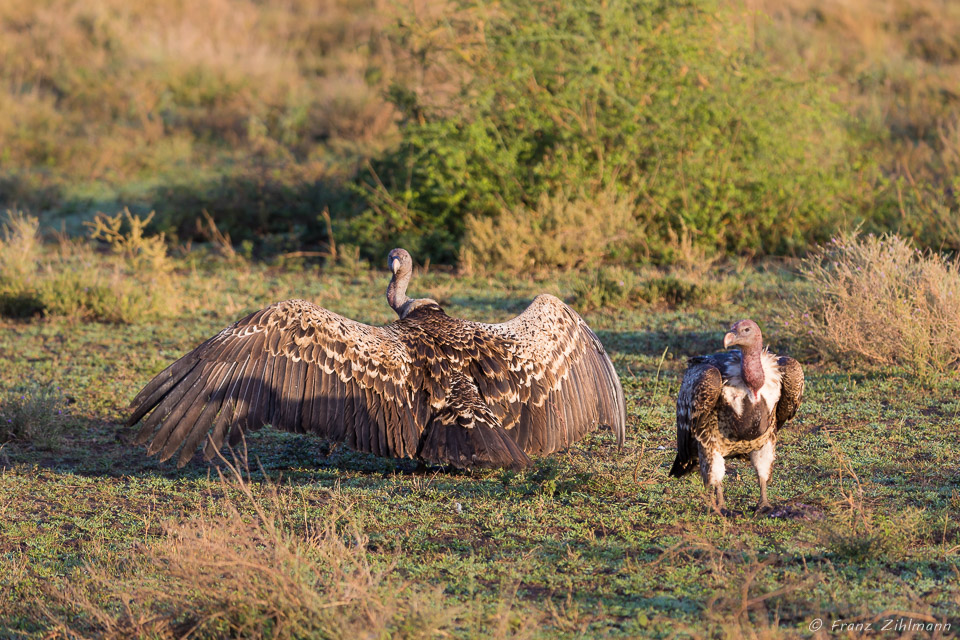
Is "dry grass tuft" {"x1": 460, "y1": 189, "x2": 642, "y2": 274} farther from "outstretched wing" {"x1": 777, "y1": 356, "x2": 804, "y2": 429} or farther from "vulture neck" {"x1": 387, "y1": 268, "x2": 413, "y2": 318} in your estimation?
"outstretched wing" {"x1": 777, "y1": 356, "x2": 804, "y2": 429}

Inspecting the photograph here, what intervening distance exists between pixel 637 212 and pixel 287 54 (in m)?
11.8

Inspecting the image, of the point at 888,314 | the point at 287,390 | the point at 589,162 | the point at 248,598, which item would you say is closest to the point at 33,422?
the point at 287,390

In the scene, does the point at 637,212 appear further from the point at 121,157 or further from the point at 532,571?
the point at 121,157

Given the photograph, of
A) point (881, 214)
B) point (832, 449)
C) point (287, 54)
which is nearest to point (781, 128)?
point (881, 214)

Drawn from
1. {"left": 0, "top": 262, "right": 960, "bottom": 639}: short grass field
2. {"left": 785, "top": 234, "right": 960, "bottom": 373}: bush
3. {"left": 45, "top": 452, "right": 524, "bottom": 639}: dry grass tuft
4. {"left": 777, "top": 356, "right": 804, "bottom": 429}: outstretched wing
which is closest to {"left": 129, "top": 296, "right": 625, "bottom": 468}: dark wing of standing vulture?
{"left": 0, "top": 262, "right": 960, "bottom": 639}: short grass field

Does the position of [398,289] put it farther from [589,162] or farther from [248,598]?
[589,162]

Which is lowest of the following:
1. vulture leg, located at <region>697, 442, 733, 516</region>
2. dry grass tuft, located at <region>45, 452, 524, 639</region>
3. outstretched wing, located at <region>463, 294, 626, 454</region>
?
dry grass tuft, located at <region>45, 452, 524, 639</region>

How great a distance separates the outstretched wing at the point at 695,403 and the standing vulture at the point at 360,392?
786 mm

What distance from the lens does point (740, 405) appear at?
198 inches

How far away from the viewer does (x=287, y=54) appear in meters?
20.9

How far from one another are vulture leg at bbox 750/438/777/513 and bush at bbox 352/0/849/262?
559 cm

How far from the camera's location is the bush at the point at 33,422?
6664mm

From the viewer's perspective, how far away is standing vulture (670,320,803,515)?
5000mm

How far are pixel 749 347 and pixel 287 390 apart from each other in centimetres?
234
